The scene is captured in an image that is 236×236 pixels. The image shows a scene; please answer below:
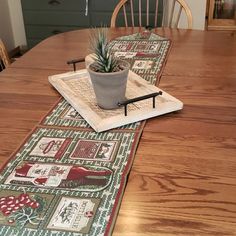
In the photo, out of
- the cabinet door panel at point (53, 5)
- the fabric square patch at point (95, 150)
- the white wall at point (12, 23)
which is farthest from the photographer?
the white wall at point (12, 23)

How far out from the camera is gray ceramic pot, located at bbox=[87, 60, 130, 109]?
1021 millimetres

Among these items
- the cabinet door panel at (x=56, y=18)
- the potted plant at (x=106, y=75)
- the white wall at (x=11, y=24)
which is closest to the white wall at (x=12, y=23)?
the white wall at (x=11, y=24)

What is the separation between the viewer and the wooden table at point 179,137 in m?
0.71

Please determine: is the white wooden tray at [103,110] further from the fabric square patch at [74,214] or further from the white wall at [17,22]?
the white wall at [17,22]

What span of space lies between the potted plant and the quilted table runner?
10cm

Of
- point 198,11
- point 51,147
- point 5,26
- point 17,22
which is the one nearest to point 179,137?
point 51,147

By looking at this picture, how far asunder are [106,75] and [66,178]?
33 cm

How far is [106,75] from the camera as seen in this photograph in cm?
101

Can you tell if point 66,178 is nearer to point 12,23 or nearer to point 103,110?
point 103,110

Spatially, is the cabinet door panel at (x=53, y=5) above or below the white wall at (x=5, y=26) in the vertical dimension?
above

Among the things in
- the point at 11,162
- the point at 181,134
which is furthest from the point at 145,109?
the point at 11,162

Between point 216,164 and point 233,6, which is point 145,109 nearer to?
point 216,164

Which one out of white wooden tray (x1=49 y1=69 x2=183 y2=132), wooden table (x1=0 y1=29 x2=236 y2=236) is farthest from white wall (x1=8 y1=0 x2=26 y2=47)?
white wooden tray (x1=49 y1=69 x2=183 y2=132)

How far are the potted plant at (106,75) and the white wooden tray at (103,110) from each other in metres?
0.04
